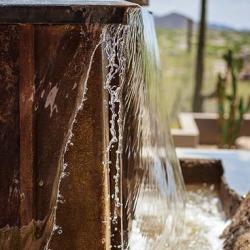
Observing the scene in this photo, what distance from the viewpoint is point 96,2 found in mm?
1765

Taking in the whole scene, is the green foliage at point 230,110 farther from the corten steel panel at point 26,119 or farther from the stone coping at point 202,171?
the corten steel panel at point 26,119

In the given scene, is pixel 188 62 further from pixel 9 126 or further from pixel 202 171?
pixel 9 126

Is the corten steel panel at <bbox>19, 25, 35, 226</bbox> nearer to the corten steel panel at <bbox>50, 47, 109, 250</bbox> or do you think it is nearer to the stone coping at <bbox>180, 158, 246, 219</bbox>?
the corten steel panel at <bbox>50, 47, 109, 250</bbox>

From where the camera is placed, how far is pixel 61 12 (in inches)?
67.6

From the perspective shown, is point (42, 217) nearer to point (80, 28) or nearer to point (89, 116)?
point (89, 116)

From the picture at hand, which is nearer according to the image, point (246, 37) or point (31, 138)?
point (31, 138)

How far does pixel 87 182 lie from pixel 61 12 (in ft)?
2.35

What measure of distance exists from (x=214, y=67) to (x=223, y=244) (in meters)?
20.7

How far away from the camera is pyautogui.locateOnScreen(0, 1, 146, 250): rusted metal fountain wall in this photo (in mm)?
A: 1813

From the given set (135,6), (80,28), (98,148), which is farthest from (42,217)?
(135,6)

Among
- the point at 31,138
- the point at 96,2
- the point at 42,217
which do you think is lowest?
the point at 42,217

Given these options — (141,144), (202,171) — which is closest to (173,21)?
(202,171)

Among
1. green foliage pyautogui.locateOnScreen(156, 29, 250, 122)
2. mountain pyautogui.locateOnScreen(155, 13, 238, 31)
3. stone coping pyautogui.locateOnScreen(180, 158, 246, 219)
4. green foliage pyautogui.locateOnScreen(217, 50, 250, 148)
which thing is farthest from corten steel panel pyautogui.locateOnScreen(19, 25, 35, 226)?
mountain pyautogui.locateOnScreen(155, 13, 238, 31)

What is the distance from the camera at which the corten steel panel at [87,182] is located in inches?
75.7
